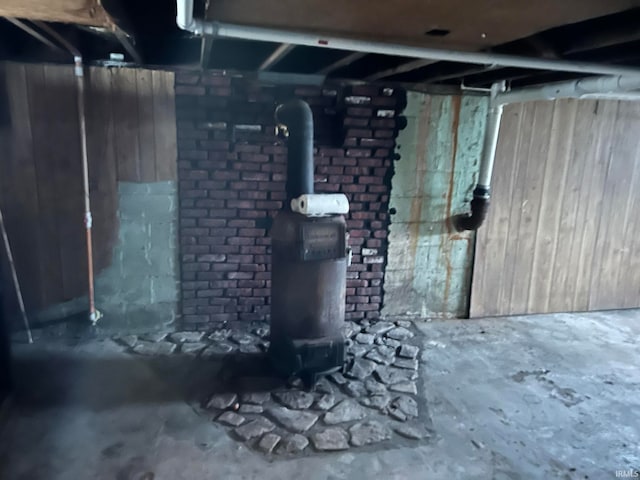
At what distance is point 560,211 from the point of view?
14.4 ft

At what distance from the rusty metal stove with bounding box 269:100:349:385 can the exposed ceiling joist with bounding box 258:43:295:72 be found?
1.01ft

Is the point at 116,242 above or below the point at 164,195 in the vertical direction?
below

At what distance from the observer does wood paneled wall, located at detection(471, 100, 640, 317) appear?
4.18 metres

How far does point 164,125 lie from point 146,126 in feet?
0.42

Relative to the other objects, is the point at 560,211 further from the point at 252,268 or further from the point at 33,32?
the point at 33,32

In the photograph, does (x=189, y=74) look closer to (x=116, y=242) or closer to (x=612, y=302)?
(x=116, y=242)

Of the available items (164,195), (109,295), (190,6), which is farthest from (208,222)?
(190,6)

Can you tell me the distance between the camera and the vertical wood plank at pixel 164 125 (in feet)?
11.2

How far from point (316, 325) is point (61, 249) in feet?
6.56

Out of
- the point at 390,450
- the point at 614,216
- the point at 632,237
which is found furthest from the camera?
the point at 632,237

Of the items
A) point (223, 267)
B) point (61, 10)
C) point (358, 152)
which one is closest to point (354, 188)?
point (358, 152)


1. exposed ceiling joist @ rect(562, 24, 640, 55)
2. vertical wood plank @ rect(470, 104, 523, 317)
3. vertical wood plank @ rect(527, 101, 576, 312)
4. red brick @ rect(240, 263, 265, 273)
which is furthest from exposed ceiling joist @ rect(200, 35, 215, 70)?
vertical wood plank @ rect(527, 101, 576, 312)

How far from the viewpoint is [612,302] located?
187 inches

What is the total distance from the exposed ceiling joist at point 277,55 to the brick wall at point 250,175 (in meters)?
0.25
